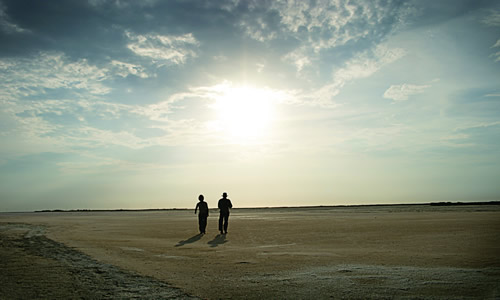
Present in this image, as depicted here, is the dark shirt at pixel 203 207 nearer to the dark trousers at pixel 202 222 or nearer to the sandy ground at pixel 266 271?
the dark trousers at pixel 202 222

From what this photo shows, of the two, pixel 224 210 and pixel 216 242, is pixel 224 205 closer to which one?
pixel 224 210

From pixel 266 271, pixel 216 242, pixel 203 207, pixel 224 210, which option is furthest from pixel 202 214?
pixel 266 271

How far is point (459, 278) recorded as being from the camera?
7219mm

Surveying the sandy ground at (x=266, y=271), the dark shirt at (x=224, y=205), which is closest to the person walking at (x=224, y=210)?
the dark shirt at (x=224, y=205)

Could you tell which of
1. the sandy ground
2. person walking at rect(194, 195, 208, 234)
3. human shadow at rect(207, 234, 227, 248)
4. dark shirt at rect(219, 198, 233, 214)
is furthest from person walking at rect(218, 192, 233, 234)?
the sandy ground

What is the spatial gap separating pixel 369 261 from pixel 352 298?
12.5 ft

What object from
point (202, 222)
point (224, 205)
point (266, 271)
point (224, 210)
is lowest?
point (266, 271)

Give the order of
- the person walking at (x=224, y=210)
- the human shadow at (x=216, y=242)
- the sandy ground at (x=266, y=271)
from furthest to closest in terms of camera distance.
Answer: the person walking at (x=224, y=210) → the human shadow at (x=216, y=242) → the sandy ground at (x=266, y=271)

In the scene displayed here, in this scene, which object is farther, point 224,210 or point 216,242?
point 224,210

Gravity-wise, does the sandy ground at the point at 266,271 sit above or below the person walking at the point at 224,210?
below

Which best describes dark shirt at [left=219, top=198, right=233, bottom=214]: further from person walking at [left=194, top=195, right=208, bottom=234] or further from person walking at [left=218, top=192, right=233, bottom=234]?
person walking at [left=194, top=195, right=208, bottom=234]

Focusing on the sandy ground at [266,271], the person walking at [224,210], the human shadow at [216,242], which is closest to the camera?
the sandy ground at [266,271]

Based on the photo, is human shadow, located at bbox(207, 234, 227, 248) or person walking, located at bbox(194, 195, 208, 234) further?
person walking, located at bbox(194, 195, 208, 234)

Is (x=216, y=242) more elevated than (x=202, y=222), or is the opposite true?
(x=202, y=222)
